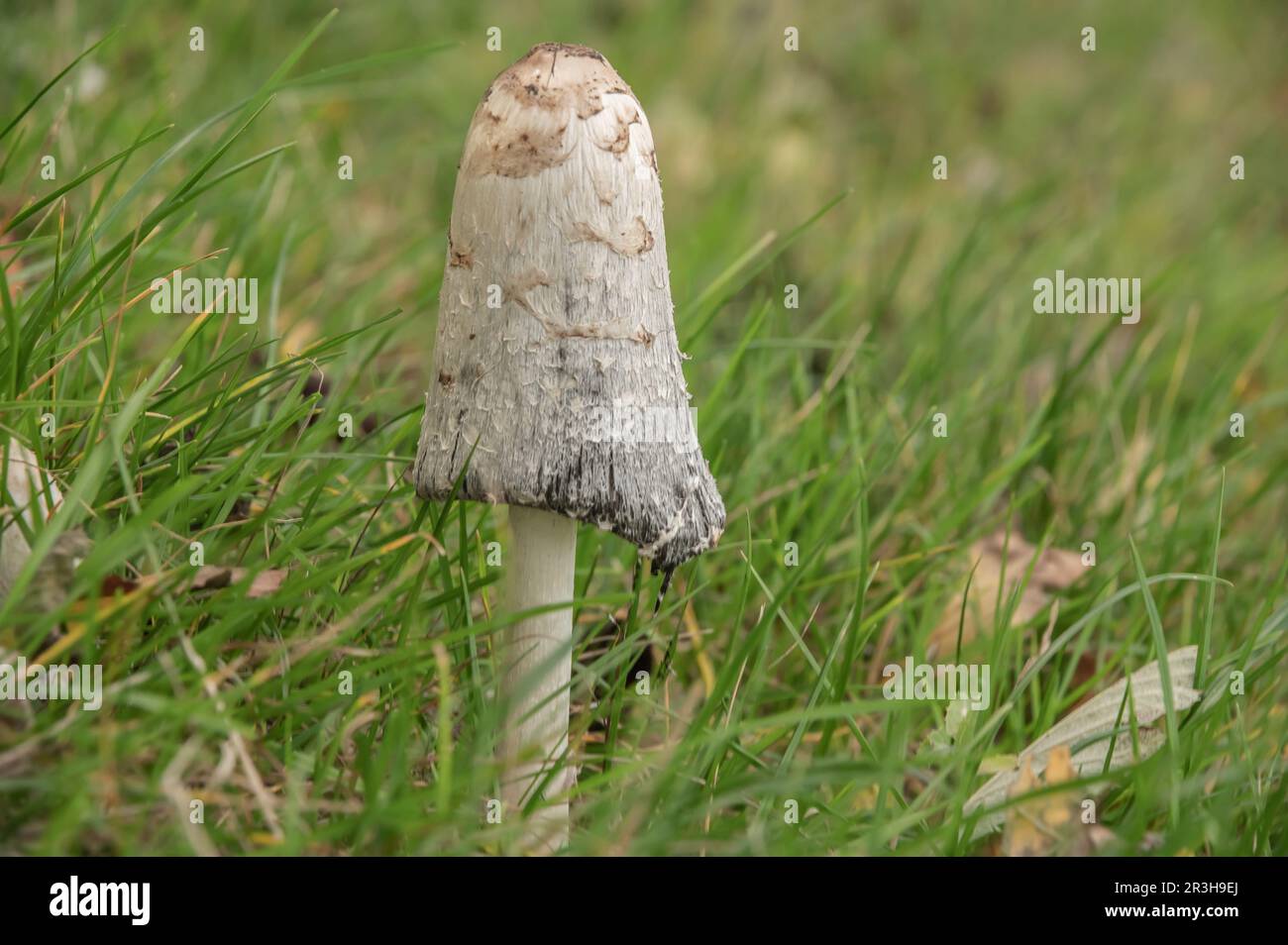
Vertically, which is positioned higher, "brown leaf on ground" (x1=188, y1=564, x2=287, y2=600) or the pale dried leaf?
"brown leaf on ground" (x1=188, y1=564, x2=287, y2=600)

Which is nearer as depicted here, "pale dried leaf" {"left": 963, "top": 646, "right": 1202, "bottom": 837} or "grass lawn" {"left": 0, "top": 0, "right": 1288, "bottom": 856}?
"grass lawn" {"left": 0, "top": 0, "right": 1288, "bottom": 856}

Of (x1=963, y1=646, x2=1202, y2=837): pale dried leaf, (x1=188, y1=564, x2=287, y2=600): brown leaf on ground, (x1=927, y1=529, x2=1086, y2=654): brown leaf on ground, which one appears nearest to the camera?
(x1=188, y1=564, x2=287, y2=600): brown leaf on ground

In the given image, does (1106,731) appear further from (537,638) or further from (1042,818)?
(537,638)

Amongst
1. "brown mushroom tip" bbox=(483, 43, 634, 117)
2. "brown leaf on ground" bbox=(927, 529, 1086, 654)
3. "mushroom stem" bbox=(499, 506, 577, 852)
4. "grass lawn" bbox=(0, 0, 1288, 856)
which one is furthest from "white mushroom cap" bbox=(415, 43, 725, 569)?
"brown leaf on ground" bbox=(927, 529, 1086, 654)

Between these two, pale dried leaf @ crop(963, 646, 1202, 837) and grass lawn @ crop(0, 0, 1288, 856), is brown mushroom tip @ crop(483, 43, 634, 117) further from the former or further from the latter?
pale dried leaf @ crop(963, 646, 1202, 837)

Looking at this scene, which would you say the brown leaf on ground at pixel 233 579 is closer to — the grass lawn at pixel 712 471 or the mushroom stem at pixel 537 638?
the grass lawn at pixel 712 471

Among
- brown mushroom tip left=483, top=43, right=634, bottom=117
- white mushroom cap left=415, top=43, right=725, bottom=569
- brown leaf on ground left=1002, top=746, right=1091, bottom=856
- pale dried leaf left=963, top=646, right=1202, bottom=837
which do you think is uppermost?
brown mushroom tip left=483, top=43, right=634, bottom=117
